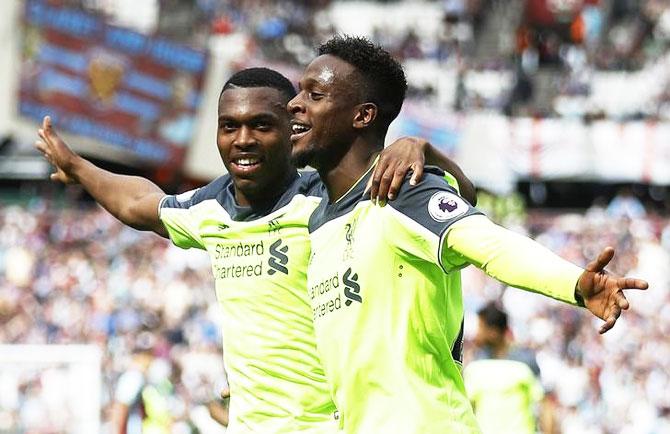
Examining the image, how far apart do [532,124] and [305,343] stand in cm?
2582

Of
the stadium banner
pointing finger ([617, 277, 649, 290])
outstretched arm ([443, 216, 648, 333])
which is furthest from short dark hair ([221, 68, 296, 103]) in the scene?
the stadium banner

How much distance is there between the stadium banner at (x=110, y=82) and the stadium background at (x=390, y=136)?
4 cm

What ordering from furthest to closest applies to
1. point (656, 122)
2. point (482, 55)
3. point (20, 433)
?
point (482, 55)
point (656, 122)
point (20, 433)

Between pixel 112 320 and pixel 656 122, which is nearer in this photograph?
pixel 112 320

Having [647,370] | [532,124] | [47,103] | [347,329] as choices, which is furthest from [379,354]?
[532,124]

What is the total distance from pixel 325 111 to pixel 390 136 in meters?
23.0

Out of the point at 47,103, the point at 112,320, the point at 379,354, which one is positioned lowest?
the point at 112,320

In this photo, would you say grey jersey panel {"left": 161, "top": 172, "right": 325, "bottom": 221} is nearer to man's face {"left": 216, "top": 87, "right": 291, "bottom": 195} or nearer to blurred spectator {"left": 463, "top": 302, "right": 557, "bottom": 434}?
man's face {"left": 216, "top": 87, "right": 291, "bottom": 195}

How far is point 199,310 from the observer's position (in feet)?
73.2

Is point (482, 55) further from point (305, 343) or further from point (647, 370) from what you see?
point (305, 343)

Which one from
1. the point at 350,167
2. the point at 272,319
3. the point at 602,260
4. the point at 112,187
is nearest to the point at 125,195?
the point at 112,187

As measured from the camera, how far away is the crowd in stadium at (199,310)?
795 inches

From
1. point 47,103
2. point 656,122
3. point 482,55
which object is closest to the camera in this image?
point 47,103

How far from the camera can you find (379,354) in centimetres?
477
